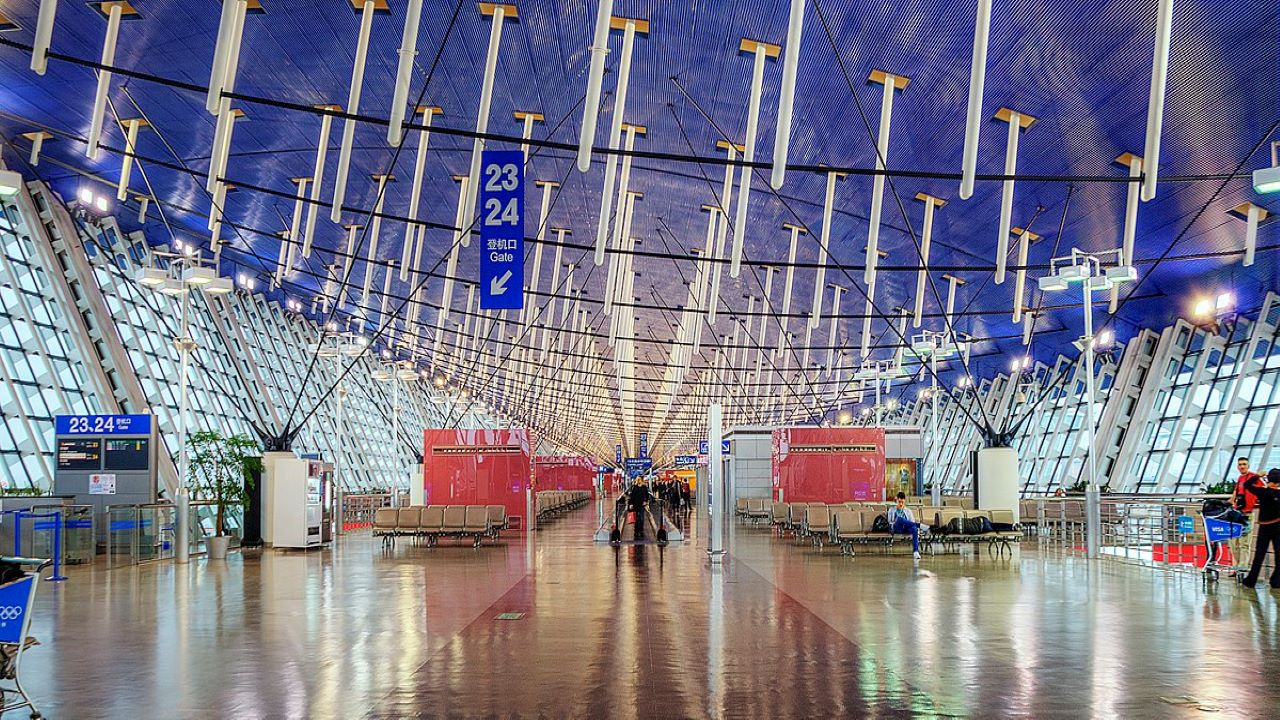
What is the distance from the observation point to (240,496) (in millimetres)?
23766

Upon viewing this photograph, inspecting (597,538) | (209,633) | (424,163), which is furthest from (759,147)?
(209,633)

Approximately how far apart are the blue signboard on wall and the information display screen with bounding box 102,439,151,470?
173 millimetres

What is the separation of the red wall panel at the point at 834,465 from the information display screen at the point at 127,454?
19.1 meters

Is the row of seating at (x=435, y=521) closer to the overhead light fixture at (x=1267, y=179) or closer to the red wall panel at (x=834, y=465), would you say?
the red wall panel at (x=834, y=465)

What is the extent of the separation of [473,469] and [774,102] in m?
13.1

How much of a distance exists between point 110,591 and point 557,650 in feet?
28.3

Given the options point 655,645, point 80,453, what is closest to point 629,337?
point 80,453

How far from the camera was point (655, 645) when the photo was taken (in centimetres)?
960

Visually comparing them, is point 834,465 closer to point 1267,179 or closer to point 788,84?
point 788,84

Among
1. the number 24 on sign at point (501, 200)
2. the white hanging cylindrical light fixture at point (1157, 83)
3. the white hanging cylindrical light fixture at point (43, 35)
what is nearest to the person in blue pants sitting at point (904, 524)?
the white hanging cylindrical light fixture at point (1157, 83)

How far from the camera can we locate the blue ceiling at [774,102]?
1962 cm

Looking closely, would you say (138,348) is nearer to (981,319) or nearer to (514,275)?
(514,275)

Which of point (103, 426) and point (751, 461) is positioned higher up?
point (103, 426)

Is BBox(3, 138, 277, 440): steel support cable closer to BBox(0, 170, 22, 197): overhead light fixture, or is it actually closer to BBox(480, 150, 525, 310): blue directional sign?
BBox(0, 170, 22, 197): overhead light fixture
